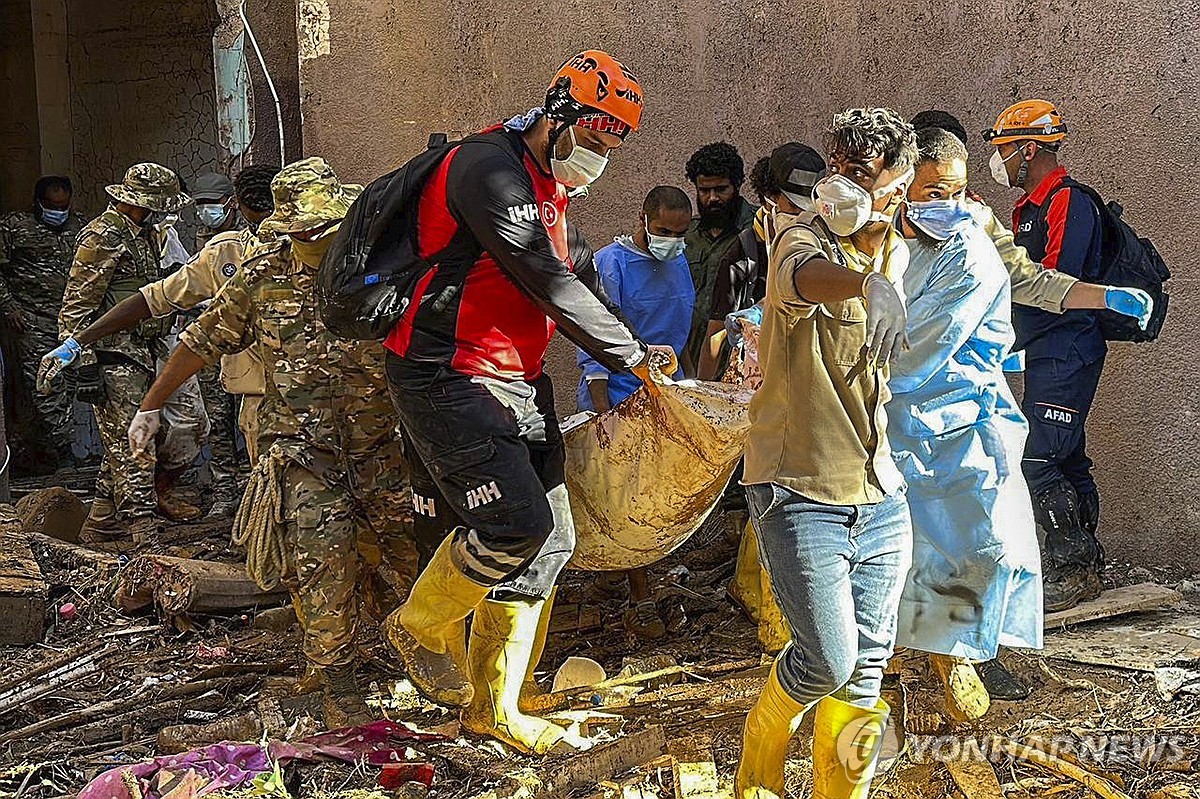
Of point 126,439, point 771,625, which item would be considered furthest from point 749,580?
point 126,439

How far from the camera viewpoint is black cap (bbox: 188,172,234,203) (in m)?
8.30

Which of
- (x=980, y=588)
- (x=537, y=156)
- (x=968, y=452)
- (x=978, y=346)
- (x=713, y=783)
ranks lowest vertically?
(x=713, y=783)

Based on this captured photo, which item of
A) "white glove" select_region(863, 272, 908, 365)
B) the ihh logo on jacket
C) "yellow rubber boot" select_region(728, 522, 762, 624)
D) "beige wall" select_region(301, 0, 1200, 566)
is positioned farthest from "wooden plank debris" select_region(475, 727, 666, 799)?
"beige wall" select_region(301, 0, 1200, 566)

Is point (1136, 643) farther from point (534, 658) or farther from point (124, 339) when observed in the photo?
point (124, 339)

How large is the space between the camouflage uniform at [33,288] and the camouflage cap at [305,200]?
650cm

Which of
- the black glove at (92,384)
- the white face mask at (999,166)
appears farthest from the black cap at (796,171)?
the black glove at (92,384)

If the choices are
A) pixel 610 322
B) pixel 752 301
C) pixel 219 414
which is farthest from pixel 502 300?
pixel 219 414

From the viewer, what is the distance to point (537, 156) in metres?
4.14

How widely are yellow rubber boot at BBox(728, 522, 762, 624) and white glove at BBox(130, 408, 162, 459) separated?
246 cm

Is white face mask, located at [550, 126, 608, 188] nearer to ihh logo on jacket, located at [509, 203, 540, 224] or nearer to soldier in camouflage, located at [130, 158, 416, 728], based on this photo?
ihh logo on jacket, located at [509, 203, 540, 224]

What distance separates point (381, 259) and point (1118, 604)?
360 centimetres

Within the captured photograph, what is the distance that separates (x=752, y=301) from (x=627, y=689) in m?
1.65

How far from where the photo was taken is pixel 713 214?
6.00 metres

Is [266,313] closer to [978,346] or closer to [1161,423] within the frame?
[978,346]
